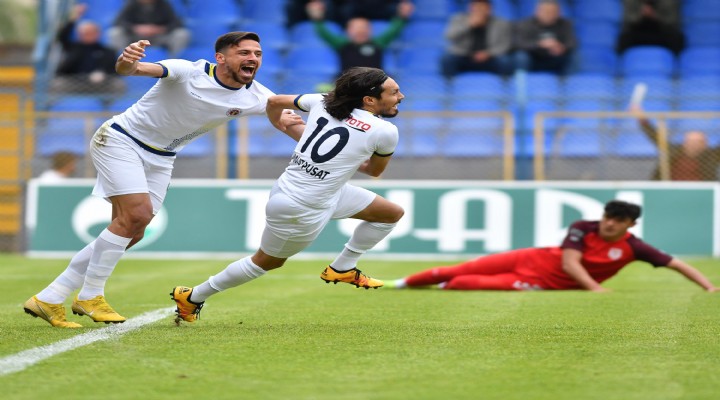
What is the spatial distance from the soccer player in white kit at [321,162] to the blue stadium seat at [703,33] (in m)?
13.2

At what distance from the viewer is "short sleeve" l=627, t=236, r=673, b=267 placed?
10438 millimetres

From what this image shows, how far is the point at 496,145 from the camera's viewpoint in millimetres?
16656

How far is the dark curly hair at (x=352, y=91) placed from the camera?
727 centimetres

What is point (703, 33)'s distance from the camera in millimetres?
19484

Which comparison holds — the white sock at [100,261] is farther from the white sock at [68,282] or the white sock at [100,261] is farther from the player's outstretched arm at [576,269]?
the player's outstretched arm at [576,269]

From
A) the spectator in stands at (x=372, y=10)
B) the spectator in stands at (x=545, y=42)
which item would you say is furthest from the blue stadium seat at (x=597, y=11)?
the spectator in stands at (x=372, y=10)

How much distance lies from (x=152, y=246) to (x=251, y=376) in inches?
447

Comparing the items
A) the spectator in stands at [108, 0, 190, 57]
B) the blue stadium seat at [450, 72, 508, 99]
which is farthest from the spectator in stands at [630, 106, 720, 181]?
the spectator in stands at [108, 0, 190, 57]

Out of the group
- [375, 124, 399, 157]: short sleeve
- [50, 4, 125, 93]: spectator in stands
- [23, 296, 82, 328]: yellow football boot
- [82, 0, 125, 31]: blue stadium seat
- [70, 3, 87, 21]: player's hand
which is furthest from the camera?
[82, 0, 125, 31]: blue stadium seat

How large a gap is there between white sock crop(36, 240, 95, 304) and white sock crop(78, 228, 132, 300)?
142 millimetres

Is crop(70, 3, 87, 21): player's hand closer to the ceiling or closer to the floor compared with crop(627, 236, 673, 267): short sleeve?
closer to the ceiling

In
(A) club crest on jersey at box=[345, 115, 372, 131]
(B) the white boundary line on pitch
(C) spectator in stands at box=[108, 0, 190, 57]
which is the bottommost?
(B) the white boundary line on pitch

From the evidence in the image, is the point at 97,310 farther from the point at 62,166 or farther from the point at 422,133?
the point at 62,166

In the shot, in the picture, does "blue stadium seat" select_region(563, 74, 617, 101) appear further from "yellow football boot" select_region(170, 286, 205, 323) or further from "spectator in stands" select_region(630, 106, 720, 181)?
"yellow football boot" select_region(170, 286, 205, 323)
